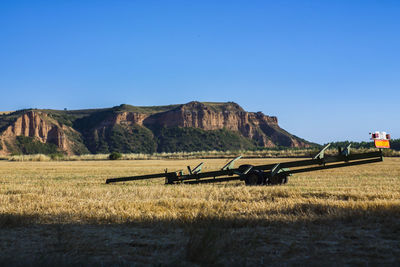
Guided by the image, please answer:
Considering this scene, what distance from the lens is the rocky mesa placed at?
14225cm

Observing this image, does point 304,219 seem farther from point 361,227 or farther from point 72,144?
point 72,144

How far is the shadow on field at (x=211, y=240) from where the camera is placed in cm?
556

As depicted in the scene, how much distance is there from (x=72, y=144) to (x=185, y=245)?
14524 centimetres

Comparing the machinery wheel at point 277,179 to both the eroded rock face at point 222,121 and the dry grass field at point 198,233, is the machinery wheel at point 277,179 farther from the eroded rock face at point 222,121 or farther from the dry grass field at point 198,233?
the eroded rock face at point 222,121

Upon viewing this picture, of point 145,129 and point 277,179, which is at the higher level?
point 145,129

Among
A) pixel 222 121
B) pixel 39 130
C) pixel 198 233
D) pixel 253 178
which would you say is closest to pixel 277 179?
pixel 253 178

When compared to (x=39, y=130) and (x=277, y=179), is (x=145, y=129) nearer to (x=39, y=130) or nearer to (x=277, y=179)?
(x=39, y=130)

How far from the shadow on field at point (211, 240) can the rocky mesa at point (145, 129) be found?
133423 mm

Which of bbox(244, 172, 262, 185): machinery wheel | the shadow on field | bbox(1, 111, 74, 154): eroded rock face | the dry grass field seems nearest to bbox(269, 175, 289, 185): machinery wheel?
bbox(244, 172, 262, 185): machinery wheel

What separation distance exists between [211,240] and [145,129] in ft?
502

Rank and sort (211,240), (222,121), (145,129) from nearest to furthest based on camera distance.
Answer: (211,240)
(145,129)
(222,121)

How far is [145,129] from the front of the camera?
15738 centimetres

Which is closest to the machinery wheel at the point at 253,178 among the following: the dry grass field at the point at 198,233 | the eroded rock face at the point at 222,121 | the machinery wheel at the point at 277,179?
the machinery wheel at the point at 277,179

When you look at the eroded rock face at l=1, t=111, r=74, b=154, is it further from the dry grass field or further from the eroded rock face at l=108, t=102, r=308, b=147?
the dry grass field
